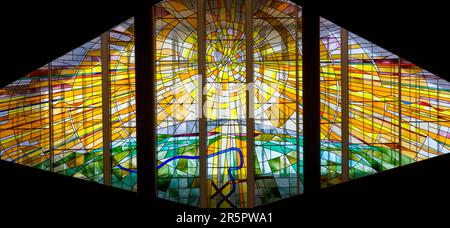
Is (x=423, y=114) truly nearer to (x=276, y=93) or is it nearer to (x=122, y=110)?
(x=276, y=93)

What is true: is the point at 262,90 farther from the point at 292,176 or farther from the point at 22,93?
the point at 22,93

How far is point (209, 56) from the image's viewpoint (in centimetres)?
476

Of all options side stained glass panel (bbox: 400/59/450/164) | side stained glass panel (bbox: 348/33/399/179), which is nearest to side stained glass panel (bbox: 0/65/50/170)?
side stained glass panel (bbox: 348/33/399/179)

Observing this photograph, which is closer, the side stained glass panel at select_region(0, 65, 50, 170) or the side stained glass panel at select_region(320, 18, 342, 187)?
the side stained glass panel at select_region(0, 65, 50, 170)

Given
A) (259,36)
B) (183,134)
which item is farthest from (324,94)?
(183,134)

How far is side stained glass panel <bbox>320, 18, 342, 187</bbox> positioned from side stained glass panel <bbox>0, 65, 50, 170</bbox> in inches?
138

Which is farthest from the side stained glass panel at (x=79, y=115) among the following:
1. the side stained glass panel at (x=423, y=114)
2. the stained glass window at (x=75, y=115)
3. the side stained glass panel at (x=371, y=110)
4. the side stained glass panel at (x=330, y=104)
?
the side stained glass panel at (x=423, y=114)

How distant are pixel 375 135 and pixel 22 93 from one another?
4505 millimetres

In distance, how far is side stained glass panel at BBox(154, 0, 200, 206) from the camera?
4.60m

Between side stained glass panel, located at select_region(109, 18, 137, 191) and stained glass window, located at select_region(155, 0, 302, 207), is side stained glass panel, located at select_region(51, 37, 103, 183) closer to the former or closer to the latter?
side stained glass panel, located at select_region(109, 18, 137, 191)

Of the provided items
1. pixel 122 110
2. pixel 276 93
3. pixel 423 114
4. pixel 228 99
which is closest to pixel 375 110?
pixel 423 114

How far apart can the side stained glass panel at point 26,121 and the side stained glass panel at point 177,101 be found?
1428 mm

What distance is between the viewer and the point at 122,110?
15.4 feet

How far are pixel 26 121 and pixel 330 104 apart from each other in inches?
152
